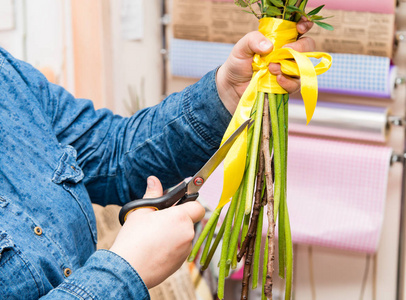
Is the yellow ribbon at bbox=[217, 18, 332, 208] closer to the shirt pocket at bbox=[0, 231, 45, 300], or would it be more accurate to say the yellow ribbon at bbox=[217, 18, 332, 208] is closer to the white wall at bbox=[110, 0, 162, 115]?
the shirt pocket at bbox=[0, 231, 45, 300]

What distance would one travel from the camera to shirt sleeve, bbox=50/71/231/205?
2.35ft

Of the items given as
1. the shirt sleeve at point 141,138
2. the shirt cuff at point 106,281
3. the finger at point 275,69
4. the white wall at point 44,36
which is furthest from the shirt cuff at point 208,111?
the white wall at point 44,36

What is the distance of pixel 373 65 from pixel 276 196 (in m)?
0.76

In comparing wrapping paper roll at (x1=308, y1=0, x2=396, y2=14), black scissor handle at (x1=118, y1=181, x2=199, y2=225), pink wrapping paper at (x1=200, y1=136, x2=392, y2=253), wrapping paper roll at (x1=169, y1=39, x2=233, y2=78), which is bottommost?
pink wrapping paper at (x1=200, y1=136, x2=392, y2=253)

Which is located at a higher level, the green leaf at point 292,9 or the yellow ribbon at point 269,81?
the green leaf at point 292,9

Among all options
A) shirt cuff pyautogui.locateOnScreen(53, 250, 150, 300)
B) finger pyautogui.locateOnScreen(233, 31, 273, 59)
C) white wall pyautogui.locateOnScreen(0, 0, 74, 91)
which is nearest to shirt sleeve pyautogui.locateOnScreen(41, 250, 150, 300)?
shirt cuff pyautogui.locateOnScreen(53, 250, 150, 300)

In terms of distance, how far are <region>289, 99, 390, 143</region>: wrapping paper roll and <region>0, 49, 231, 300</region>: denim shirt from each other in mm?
639

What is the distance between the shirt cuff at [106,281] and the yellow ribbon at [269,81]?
15 centimetres

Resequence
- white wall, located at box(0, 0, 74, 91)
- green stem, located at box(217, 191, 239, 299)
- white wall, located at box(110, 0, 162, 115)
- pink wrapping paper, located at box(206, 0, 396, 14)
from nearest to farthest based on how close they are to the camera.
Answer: green stem, located at box(217, 191, 239, 299) < pink wrapping paper, located at box(206, 0, 396, 14) < white wall, located at box(0, 0, 74, 91) < white wall, located at box(110, 0, 162, 115)

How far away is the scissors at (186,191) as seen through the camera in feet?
1.99

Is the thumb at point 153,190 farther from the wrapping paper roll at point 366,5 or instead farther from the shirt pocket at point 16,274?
the wrapping paper roll at point 366,5

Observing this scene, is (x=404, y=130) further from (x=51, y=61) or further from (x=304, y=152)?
(x=51, y=61)

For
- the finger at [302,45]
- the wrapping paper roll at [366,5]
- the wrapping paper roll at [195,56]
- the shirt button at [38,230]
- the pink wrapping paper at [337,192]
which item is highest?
the wrapping paper roll at [366,5]

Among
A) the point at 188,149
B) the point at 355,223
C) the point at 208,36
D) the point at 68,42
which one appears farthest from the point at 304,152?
the point at 68,42
